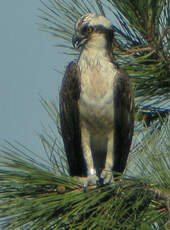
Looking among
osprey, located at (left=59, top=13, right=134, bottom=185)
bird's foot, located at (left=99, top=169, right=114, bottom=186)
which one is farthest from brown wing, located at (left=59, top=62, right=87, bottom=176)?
bird's foot, located at (left=99, top=169, right=114, bottom=186)

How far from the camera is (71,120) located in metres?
4.86

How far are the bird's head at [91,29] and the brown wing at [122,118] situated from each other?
1.33 ft

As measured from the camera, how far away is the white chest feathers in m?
4.75

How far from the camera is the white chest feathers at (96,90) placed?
187 inches

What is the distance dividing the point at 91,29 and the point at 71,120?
84cm

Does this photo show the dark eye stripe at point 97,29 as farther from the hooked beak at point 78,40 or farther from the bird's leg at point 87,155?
the bird's leg at point 87,155

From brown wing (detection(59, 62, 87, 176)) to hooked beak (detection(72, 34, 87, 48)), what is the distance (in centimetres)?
17

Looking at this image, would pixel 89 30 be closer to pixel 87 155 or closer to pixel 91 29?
pixel 91 29

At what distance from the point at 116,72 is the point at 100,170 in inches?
36.9

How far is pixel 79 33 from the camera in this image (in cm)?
480

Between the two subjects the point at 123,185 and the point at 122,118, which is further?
the point at 122,118

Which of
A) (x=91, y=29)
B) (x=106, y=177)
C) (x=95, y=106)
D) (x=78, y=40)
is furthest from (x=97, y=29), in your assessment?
(x=106, y=177)

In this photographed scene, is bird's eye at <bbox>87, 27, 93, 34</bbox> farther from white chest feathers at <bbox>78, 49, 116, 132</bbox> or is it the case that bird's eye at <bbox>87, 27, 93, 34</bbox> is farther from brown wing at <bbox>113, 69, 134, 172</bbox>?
brown wing at <bbox>113, 69, 134, 172</bbox>

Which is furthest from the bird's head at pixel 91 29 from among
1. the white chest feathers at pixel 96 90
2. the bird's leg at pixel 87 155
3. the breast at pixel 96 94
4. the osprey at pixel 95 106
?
the bird's leg at pixel 87 155
